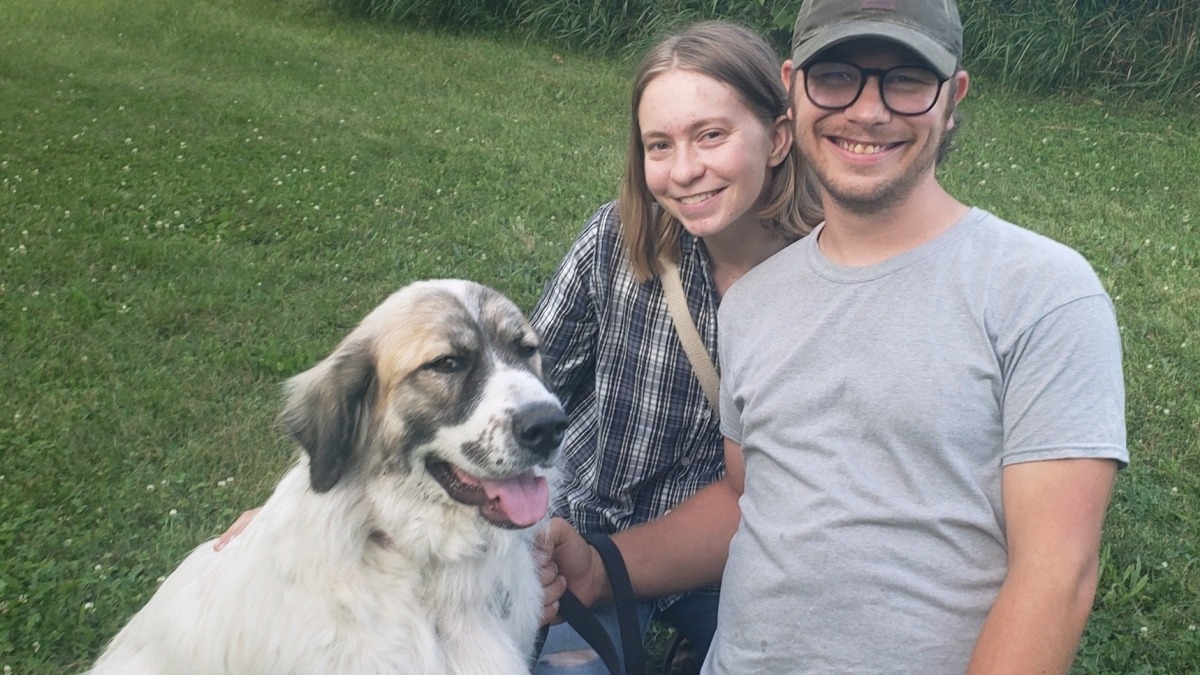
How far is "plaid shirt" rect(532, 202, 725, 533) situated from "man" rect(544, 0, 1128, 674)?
0.54m

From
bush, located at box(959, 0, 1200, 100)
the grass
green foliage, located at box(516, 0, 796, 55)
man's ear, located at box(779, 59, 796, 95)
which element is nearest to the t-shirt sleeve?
man's ear, located at box(779, 59, 796, 95)

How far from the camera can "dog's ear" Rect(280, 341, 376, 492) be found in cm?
260

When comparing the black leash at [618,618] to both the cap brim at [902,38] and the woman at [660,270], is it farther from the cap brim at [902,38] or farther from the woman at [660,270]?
the cap brim at [902,38]

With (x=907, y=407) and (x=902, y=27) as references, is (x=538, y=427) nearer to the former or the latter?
(x=907, y=407)

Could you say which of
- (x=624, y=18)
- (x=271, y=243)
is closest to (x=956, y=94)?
(x=271, y=243)

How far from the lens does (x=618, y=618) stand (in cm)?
308

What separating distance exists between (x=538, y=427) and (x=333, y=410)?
550 millimetres

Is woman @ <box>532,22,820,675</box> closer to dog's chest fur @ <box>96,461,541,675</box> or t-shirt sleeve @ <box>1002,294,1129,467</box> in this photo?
dog's chest fur @ <box>96,461,541,675</box>

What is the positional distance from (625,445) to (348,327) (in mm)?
3050

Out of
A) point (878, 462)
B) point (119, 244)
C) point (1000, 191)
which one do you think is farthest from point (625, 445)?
point (1000, 191)

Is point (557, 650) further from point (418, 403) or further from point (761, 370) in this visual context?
point (761, 370)

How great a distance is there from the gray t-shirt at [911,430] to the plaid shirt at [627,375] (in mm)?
664

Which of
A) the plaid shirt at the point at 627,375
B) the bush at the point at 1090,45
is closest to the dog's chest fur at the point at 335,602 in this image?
the plaid shirt at the point at 627,375

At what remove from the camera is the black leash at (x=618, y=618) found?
3.00 meters
